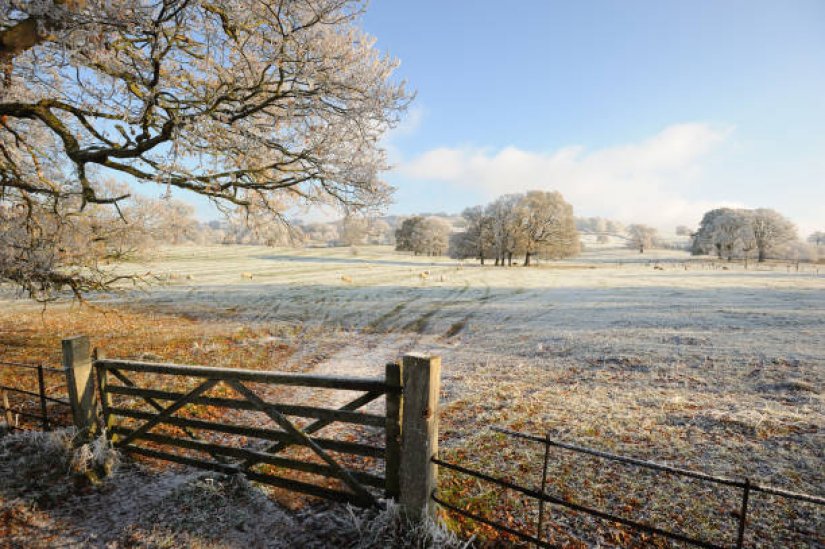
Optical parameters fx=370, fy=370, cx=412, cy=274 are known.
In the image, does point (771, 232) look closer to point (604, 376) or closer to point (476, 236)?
point (476, 236)

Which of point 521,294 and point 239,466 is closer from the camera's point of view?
point 239,466

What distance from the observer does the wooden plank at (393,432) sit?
14.3 feet

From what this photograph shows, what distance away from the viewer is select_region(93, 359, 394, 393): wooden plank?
14.8 ft

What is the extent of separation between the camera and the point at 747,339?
44.8 ft

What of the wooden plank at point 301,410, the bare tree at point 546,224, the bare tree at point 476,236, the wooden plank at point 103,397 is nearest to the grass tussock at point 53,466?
the wooden plank at point 103,397

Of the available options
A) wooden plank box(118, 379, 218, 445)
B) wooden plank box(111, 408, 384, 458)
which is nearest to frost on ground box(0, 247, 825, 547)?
wooden plank box(111, 408, 384, 458)

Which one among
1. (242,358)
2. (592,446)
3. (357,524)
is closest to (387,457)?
(357,524)

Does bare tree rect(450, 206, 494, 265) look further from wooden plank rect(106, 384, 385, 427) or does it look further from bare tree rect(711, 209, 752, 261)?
wooden plank rect(106, 384, 385, 427)

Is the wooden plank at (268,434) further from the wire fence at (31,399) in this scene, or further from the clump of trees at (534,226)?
the clump of trees at (534,226)

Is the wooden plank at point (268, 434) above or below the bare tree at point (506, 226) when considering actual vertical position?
below

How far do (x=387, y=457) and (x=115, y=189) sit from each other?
19.2 metres

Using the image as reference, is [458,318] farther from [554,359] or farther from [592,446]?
[592,446]

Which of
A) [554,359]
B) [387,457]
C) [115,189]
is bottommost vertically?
[554,359]

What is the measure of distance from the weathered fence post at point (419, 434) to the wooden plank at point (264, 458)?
1.56 ft
